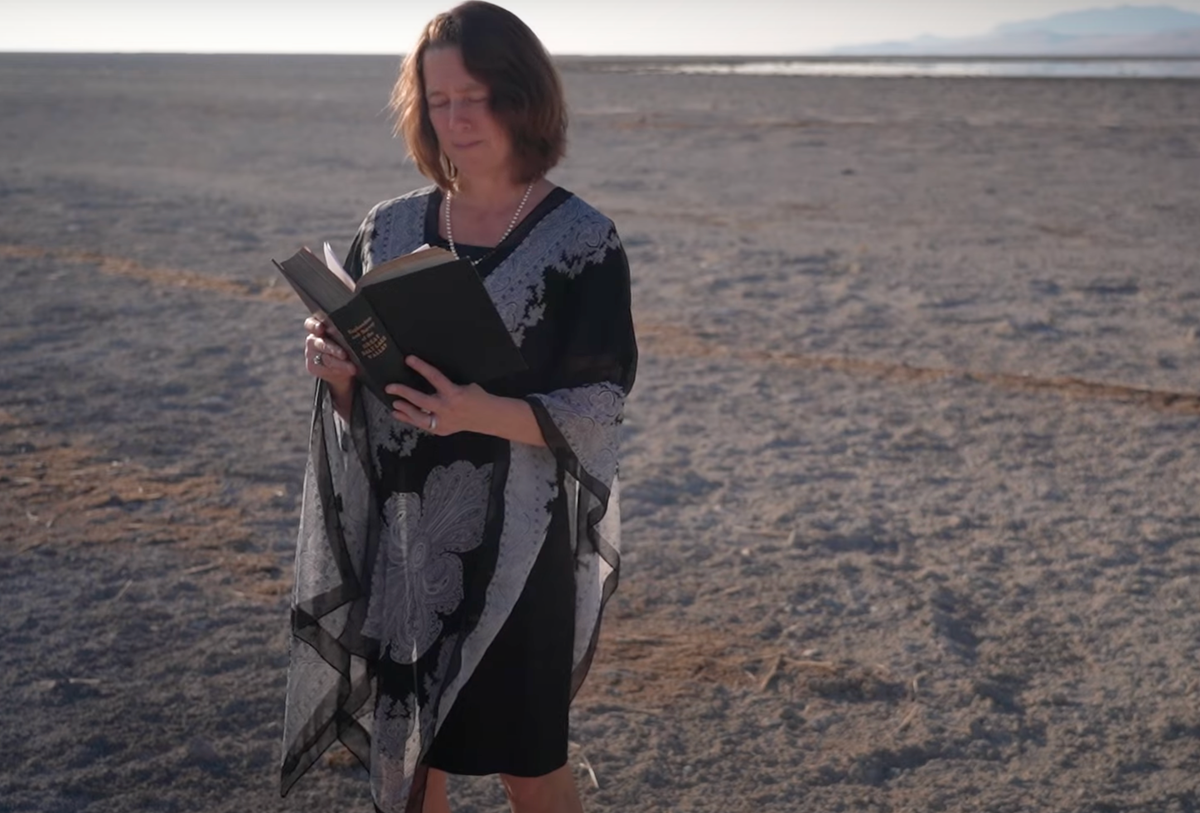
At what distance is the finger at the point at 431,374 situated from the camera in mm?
2340

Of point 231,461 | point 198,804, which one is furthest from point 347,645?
point 231,461

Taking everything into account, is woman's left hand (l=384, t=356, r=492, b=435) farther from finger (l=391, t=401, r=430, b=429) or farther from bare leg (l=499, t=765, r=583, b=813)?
bare leg (l=499, t=765, r=583, b=813)

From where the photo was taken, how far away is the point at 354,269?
271 cm

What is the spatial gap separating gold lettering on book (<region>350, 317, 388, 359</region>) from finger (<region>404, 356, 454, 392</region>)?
50 millimetres

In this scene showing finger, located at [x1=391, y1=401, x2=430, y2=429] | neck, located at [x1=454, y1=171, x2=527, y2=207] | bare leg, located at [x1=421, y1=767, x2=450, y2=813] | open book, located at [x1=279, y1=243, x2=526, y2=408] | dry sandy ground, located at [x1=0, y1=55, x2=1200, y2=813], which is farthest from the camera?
dry sandy ground, located at [x1=0, y1=55, x2=1200, y2=813]

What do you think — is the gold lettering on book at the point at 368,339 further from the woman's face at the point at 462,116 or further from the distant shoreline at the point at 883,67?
the distant shoreline at the point at 883,67

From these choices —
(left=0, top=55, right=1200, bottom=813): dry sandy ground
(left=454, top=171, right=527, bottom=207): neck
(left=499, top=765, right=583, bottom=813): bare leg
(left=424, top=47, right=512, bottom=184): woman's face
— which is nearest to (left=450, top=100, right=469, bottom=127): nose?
(left=424, top=47, right=512, bottom=184): woman's face

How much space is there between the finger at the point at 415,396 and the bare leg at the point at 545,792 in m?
0.73

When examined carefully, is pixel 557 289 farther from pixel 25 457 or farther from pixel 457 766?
pixel 25 457

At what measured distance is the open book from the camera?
88.6 inches

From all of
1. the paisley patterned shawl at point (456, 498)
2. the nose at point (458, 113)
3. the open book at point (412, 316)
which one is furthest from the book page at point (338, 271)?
the nose at point (458, 113)

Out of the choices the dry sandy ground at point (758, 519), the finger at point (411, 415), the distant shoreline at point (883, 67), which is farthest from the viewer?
the distant shoreline at point (883, 67)

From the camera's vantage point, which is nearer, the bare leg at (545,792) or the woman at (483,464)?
the woman at (483,464)

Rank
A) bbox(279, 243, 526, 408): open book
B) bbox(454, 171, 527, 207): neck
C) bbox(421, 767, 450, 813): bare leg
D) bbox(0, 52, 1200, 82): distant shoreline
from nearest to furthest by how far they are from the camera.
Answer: bbox(279, 243, 526, 408): open book < bbox(454, 171, 527, 207): neck < bbox(421, 767, 450, 813): bare leg < bbox(0, 52, 1200, 82): distant shoreline
